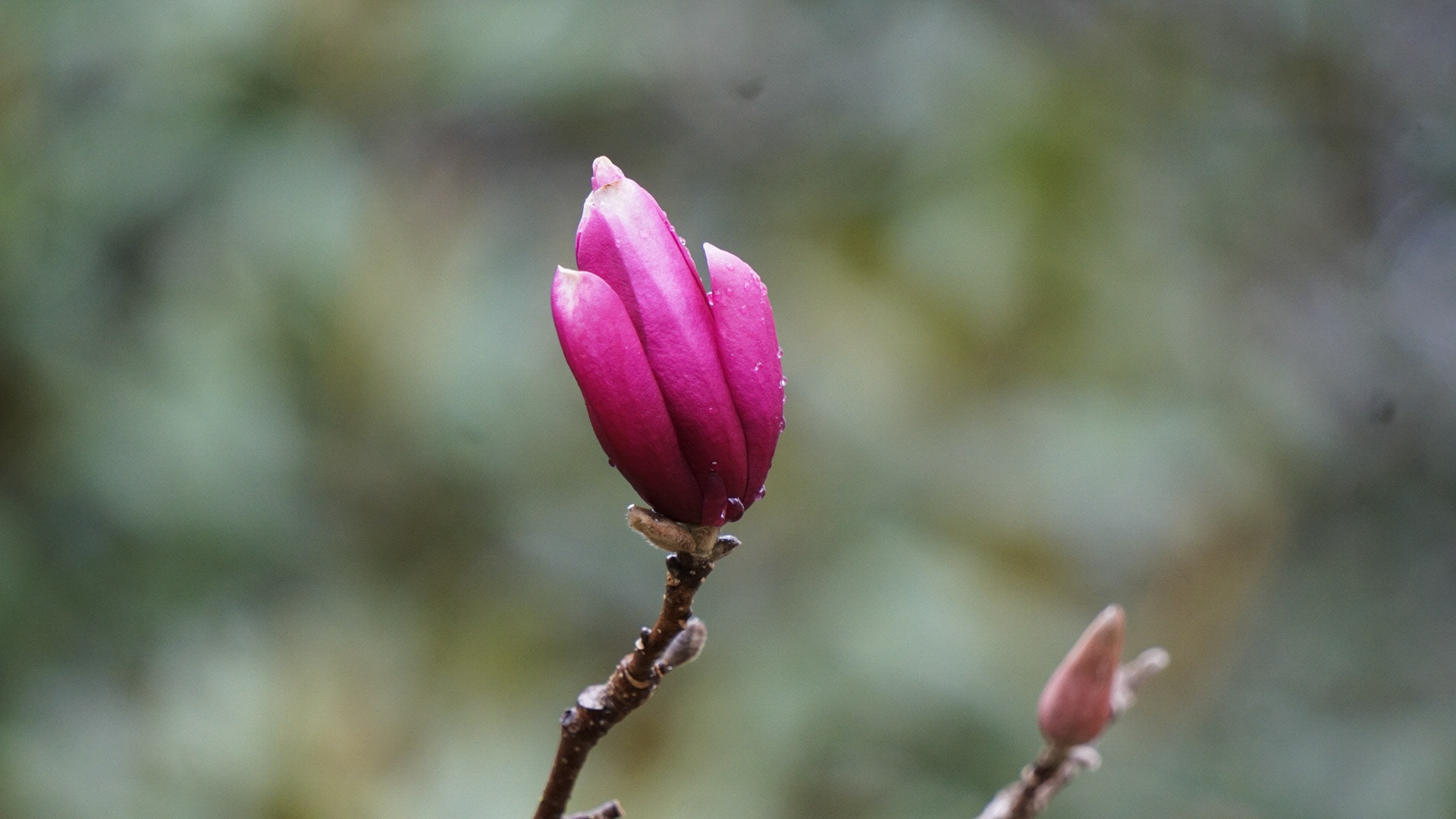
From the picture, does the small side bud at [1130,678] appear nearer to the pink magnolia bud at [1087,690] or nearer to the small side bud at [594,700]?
the pink magnolia bud at [1087,690]

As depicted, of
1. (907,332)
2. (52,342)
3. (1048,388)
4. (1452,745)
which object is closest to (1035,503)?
(1048,388)

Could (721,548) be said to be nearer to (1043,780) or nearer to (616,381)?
(616,381)

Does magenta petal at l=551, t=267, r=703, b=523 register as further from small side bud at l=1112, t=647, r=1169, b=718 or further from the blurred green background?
the blurred green background

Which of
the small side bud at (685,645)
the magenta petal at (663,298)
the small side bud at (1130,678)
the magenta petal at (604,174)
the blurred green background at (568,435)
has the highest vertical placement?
the blurred green background at (568,435)

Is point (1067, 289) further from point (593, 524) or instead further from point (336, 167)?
point (336, 167)

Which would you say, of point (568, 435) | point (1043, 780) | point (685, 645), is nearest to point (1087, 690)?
point (1043, 780)

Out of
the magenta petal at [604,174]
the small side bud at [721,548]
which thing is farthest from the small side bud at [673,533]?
the magenta petal at [604,174]

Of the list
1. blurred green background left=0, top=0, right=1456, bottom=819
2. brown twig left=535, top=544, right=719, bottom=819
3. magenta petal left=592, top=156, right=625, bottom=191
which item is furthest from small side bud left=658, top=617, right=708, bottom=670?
blurred green background left=0, top=0, right=1456, bottom=819
